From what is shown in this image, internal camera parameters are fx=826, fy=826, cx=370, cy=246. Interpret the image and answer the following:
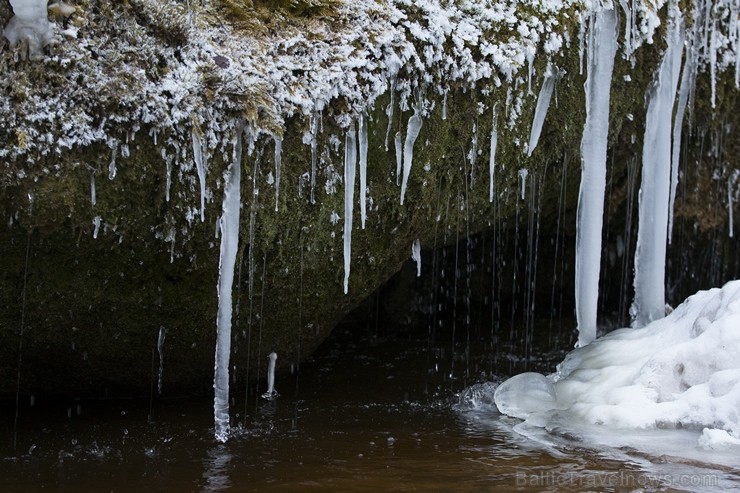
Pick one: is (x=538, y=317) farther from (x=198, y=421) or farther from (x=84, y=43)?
(x=84, y=43)

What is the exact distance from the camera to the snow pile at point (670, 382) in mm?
4824

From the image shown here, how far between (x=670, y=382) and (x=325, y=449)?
7.13ft

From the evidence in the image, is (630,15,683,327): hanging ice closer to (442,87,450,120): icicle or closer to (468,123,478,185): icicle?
(468,123,478,185): icicle

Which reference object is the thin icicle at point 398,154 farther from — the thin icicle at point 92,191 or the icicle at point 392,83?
the thin icicle at point 92,191

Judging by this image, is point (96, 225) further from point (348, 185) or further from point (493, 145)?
point (493, 145)

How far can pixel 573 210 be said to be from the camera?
808 centimetres

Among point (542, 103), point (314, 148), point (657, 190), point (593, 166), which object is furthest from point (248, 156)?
point (657, 190)

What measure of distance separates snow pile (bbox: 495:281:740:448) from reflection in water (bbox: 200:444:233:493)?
1946mm

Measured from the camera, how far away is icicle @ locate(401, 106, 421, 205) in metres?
5.68

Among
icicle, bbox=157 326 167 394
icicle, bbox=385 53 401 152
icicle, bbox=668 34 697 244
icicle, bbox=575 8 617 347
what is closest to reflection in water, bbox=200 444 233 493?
icicle, bbox=157 326 167 394

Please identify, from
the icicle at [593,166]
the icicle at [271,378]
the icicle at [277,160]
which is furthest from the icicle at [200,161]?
the icicle at [593,166]

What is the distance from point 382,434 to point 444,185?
193 centimetres

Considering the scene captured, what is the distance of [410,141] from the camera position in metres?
5.72

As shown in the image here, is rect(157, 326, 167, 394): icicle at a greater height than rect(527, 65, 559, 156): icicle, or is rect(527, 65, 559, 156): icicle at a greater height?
rect(527, 65, 559, 156): icicle
